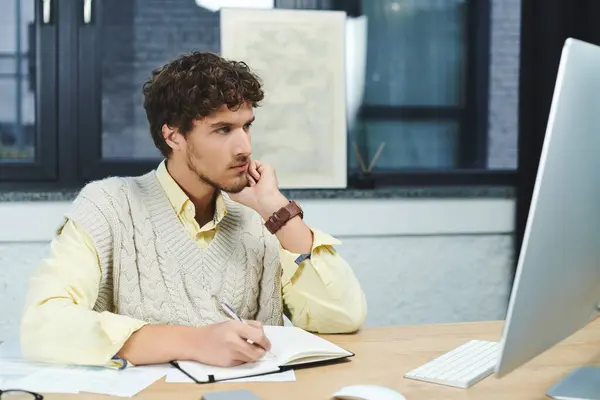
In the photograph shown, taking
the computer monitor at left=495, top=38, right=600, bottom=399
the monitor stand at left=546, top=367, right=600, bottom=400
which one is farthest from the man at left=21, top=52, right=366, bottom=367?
the computer monitor at left=495, top=38, right=600, bottom=399

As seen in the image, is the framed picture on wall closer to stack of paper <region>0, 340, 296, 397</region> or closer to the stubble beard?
the stubble beard

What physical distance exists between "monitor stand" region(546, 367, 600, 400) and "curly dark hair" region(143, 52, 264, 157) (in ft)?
2.79

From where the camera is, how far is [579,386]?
109cm

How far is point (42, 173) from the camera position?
253 cm

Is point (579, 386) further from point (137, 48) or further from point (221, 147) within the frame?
point (137, 48)

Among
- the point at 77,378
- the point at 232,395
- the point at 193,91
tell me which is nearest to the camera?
the point at 232,395

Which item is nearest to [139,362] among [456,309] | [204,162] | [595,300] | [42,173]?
[204,162]

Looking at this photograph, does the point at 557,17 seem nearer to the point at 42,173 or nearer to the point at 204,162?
the point at 204,162

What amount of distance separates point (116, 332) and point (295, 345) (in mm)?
304

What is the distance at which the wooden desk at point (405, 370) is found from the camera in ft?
3.60

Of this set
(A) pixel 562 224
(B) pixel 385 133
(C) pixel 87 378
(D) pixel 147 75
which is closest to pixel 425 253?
(B) pixel 385 133

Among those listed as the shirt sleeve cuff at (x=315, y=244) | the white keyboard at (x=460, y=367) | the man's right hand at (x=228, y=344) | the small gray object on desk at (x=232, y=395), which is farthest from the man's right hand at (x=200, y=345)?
the shirt sleeve cuff at (x=315, y=244)

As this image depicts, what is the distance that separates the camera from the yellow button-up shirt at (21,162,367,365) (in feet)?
4.08

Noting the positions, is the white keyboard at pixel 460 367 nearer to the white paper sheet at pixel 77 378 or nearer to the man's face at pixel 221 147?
the white paper sheet at pixel 77 378
